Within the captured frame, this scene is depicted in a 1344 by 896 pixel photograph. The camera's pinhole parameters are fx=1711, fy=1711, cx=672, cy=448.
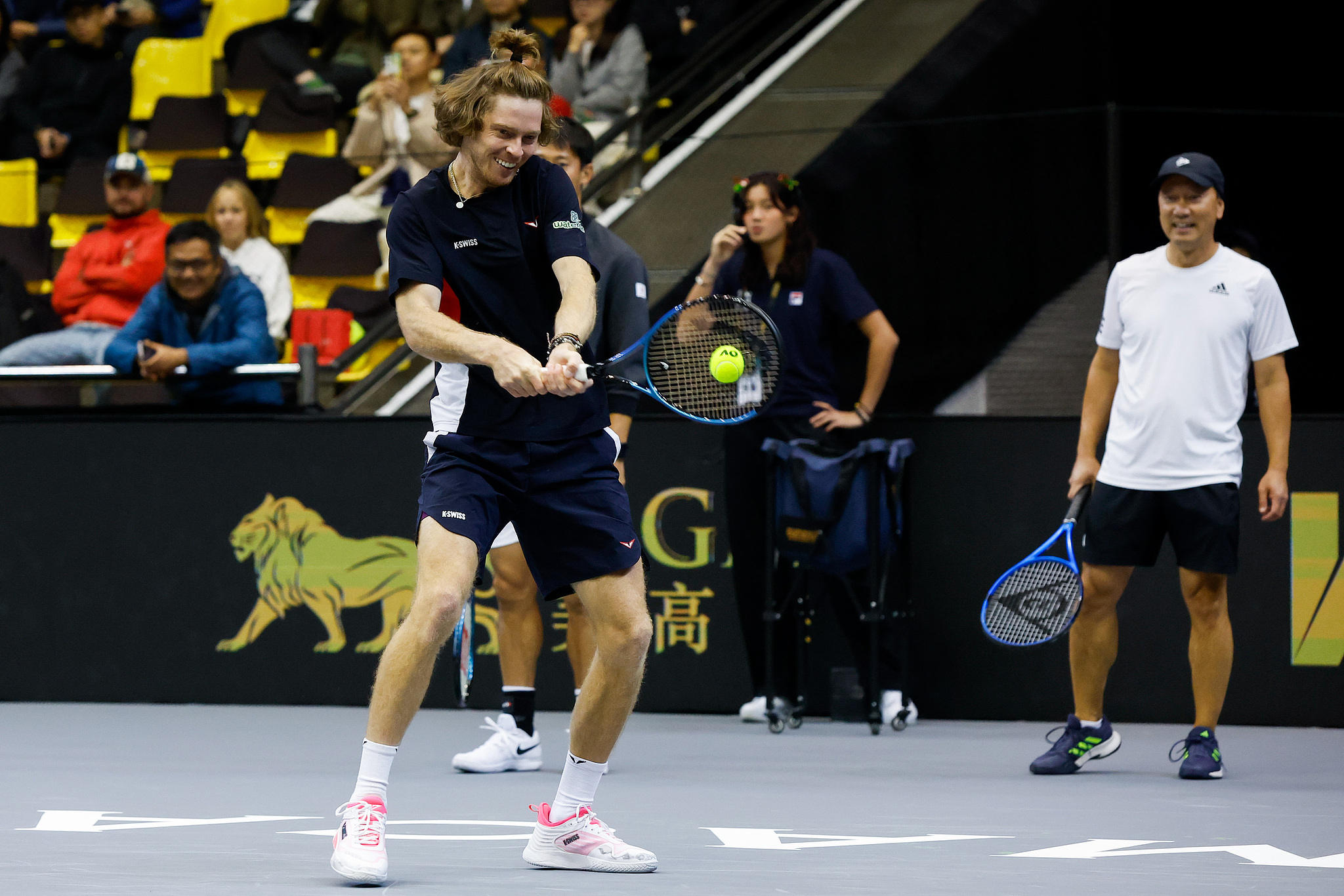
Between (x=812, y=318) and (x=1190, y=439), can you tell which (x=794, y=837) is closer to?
(x=1190, y=439)

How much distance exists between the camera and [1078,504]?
5.73 meters

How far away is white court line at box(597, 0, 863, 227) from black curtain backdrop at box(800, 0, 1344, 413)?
639 mm

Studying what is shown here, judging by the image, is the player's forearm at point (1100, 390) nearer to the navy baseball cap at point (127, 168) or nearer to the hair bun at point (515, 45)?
the hair bun at point (515, 45)

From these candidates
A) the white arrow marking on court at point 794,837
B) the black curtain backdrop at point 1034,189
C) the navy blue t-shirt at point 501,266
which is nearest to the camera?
the navy blue t-shirt at point 501,266

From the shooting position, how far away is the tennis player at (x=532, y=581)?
5738mm

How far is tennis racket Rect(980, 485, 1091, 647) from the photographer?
221 inches

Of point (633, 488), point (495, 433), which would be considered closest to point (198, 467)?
point (633, 488)

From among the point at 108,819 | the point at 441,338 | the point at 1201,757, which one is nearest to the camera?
the point at 441,338

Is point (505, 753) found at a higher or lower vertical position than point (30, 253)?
lower

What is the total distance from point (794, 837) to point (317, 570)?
371cm

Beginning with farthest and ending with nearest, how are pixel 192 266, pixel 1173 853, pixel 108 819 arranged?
pixel 192 266
pixel 108 819
pixel 1173 853

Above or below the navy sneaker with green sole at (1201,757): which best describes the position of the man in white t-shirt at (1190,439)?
above

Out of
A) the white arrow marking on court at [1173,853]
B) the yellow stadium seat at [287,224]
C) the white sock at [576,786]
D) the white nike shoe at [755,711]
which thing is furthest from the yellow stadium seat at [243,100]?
the white arrow marking on court at [1173,853]

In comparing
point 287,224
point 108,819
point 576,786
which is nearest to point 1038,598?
point 576,786
